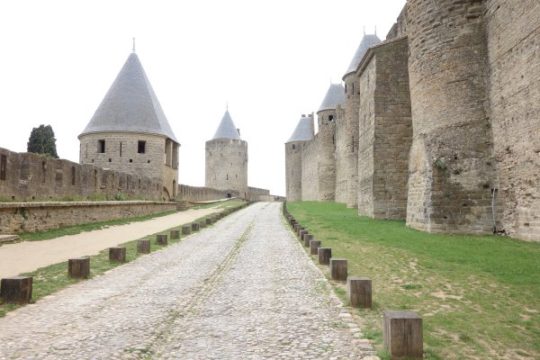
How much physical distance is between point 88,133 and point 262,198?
4461 cm

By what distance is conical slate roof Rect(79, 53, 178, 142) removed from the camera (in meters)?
34.6

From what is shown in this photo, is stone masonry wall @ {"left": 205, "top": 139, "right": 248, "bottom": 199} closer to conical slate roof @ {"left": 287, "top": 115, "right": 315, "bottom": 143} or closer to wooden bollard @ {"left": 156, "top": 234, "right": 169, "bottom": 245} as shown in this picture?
conical slate roof @ {"left": 287, "top": 115, "right": 315, "bottom": 143}

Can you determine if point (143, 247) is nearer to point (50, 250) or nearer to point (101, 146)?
point (50, 250)

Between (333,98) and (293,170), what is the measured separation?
16314mm

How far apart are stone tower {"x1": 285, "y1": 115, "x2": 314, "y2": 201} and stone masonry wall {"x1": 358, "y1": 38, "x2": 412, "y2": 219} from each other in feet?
137

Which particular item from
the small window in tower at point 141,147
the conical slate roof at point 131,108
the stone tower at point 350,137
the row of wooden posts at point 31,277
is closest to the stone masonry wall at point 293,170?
the stone tower at point 350,137

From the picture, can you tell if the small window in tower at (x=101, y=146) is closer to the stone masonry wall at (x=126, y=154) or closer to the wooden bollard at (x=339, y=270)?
the stone masonry wall at (x=126, y=154)

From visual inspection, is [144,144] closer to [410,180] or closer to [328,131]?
[328,131]

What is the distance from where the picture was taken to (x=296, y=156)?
6141 centimetres

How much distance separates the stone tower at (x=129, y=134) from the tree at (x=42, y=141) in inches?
89.5

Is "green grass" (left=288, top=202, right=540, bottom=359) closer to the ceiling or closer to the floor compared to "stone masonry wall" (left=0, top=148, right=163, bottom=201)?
closer to the floor

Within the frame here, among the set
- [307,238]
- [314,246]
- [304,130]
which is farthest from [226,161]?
[314,246]

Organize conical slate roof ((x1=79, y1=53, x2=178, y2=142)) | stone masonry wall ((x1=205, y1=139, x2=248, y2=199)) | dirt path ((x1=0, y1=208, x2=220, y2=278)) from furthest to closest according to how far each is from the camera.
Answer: stone masonry wall ((x1=205, y1=139, x2=248, y2=199))
conical slate roof ((x1=79, y1=53, x2=178, y2=142))
dirt path ((x1=0, y1=208, x2=220, y2=278))

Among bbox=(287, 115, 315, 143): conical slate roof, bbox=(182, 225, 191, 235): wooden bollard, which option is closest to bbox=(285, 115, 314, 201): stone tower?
bbox=(287, 115, 315, 143): conical slate roof
